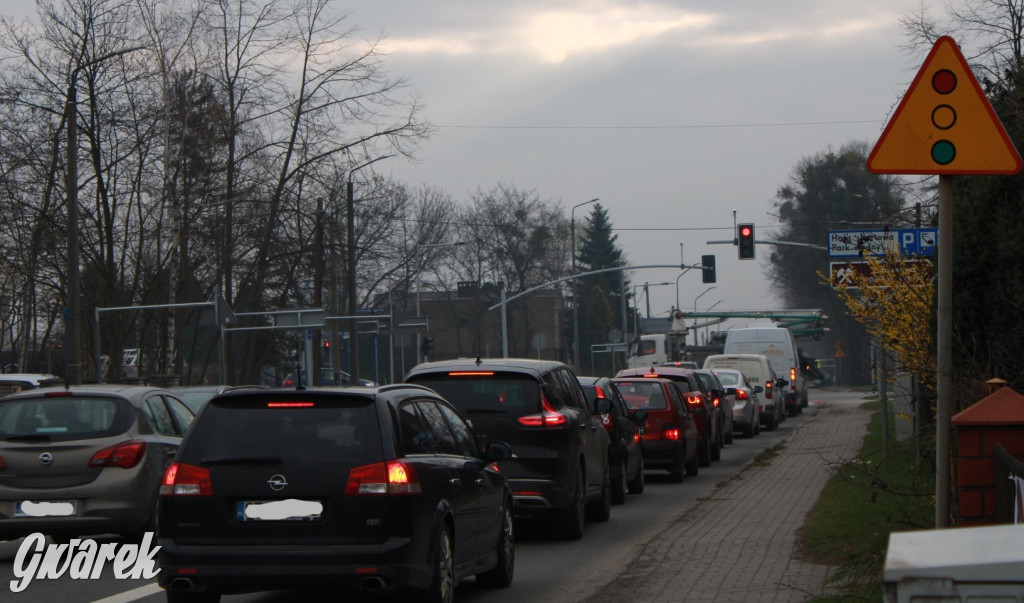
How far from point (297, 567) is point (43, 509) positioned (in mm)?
4360

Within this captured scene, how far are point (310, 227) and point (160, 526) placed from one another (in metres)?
35.6

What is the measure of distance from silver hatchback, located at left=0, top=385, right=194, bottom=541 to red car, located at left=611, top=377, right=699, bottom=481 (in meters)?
9.49

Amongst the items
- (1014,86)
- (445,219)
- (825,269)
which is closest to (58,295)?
(1014,86)

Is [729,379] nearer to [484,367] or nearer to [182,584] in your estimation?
[484,367]

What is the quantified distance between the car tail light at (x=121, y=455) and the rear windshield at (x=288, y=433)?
3749mm

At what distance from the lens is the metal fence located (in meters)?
5.70

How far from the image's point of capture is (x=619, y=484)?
16.8 metres

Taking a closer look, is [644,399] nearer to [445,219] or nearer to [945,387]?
[945,387]

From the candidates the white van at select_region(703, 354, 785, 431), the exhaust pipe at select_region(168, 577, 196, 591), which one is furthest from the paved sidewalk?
the white van at select_region(703, 354, 785, 431)

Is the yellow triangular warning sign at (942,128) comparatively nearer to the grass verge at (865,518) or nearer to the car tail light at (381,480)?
the grass verge at (865,518)

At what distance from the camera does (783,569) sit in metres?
10.2

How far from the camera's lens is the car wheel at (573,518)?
508 inches

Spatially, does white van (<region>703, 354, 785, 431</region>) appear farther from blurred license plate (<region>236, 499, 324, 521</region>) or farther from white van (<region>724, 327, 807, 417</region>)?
blurred license plate (<region>236, 499, 324, 521</region>)

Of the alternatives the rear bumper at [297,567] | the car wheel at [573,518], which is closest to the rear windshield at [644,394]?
the car wheel at [573,518]
